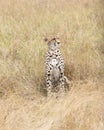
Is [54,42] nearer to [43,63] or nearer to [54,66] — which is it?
[54,66]

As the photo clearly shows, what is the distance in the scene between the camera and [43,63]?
206 inches

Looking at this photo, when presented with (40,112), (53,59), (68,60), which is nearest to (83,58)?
(68,60)

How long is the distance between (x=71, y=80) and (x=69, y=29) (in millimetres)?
1048

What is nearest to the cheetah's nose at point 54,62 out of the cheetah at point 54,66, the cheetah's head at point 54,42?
the cheetah at point 54,66

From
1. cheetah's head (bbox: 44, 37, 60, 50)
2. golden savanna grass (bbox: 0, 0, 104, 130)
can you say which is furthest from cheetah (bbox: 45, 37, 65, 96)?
golden savanna grass (bbox: 0, 0, 104, 130)

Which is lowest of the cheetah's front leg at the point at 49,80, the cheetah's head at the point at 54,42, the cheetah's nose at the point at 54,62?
the cheetah's front leg at the point at 49,80

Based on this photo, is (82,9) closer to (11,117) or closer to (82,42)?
(82,42)

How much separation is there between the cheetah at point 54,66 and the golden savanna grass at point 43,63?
0.13m

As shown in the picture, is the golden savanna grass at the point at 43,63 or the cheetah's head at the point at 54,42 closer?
the golden savanna grass at the point at 43,63

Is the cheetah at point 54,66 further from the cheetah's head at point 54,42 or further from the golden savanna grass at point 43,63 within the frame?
the golden savanna grass at point 43,63

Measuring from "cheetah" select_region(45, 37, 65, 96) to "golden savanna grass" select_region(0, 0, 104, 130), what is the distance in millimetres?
126

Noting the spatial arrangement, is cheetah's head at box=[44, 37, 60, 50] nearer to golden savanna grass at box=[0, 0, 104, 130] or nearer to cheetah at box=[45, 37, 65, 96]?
cheetah at box=[45, 37, 65, 96]

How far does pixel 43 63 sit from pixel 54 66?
19.2 inches

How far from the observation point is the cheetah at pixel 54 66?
4.75 m
